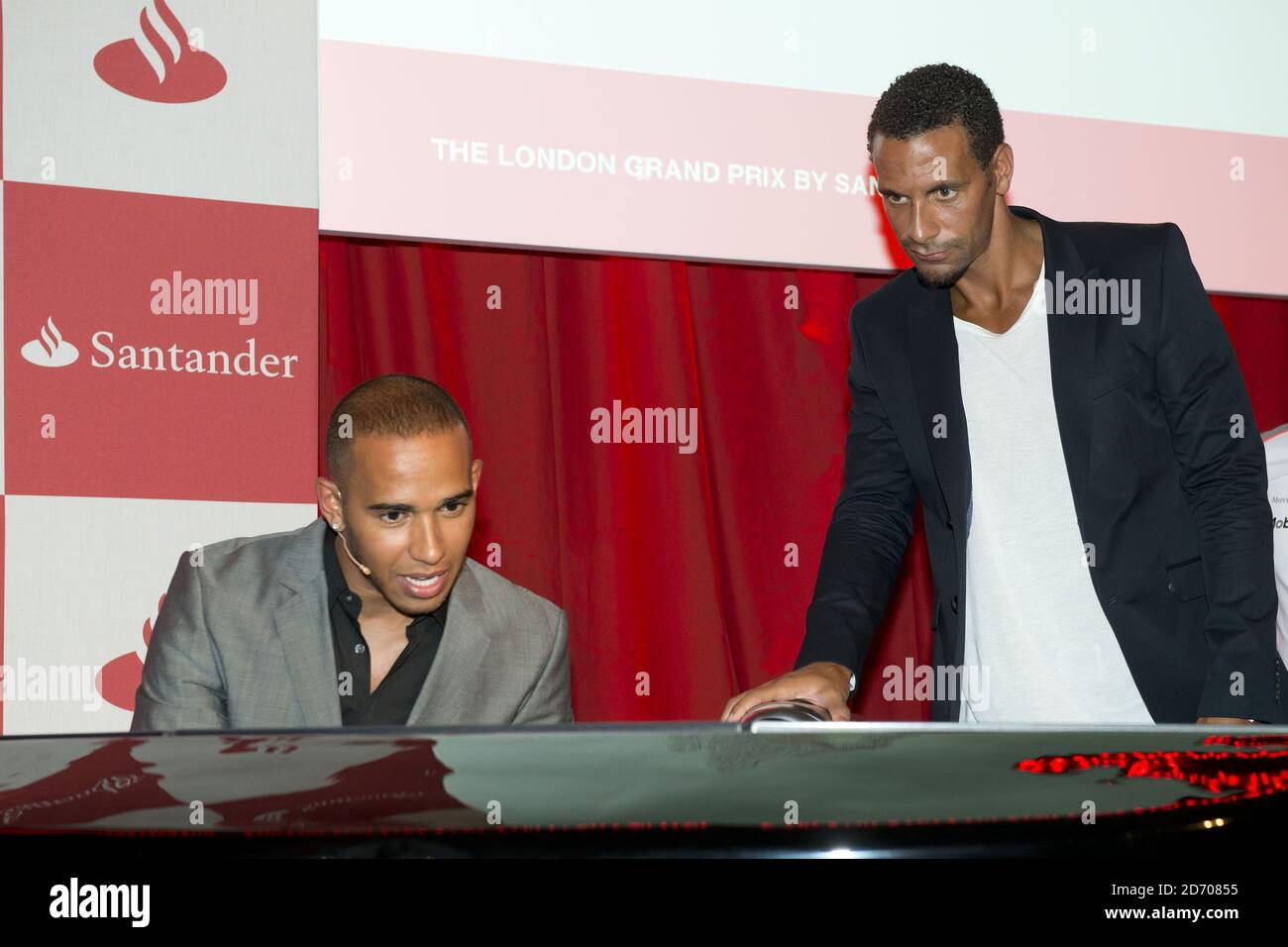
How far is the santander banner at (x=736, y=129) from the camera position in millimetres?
2676

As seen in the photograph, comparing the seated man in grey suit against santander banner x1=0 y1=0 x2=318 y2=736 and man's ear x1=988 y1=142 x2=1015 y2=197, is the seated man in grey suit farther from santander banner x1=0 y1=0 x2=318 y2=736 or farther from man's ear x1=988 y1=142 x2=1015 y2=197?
man's ear x1=988 y1=142 x2=1015 y2=197

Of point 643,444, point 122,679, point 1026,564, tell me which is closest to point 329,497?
point 122,679

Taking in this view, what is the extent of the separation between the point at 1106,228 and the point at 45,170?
1.78 meters

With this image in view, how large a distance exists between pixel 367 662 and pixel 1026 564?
956 millimetres

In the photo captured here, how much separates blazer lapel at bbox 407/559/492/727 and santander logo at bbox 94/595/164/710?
0.71 meters

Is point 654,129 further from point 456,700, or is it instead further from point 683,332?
point 456,700

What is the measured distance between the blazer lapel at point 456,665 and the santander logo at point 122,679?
0.71 meters

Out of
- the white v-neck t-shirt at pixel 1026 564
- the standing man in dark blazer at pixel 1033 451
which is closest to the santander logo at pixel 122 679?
the standing man in dark blazer at pixel 1033 451

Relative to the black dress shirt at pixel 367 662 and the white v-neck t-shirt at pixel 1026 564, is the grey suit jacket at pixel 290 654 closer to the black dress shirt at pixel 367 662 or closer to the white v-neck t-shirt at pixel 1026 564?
the black dress shirt at pixel 367 662

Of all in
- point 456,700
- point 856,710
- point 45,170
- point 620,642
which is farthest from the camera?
point 856,710

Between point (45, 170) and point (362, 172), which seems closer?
point (45, 170)

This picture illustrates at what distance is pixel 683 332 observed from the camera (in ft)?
10.7
